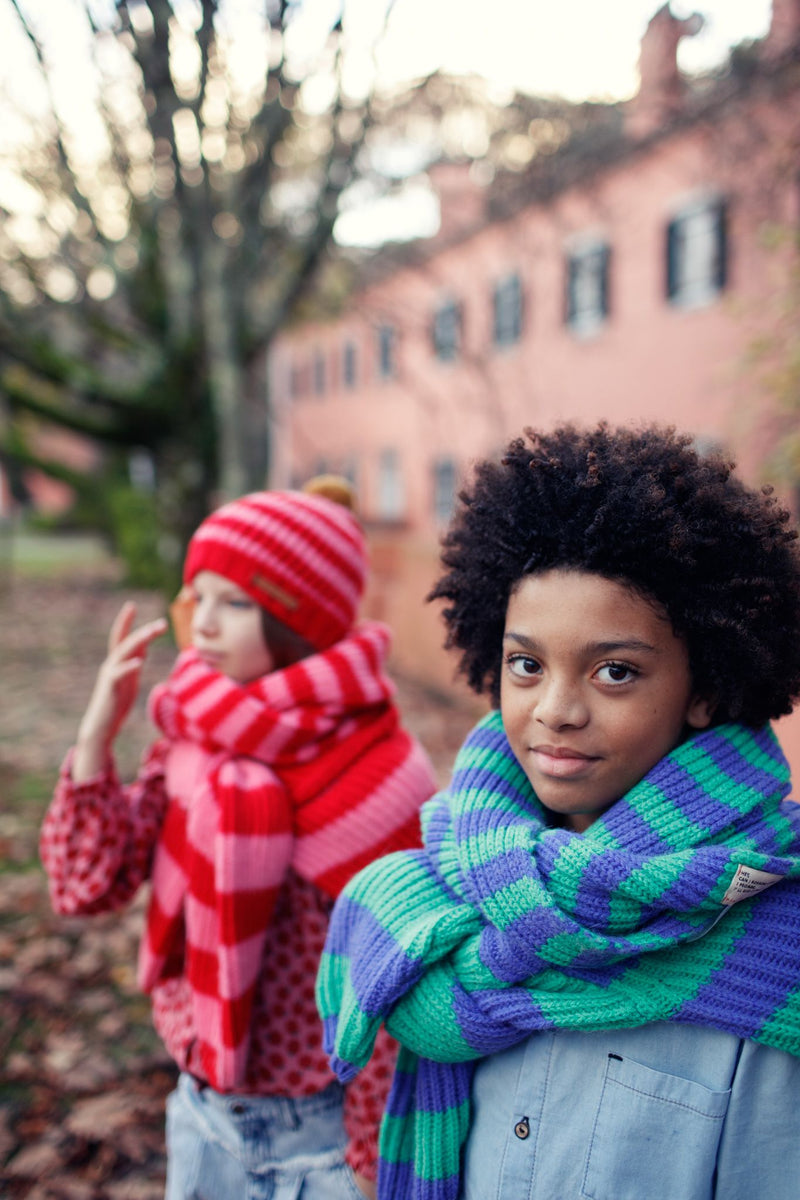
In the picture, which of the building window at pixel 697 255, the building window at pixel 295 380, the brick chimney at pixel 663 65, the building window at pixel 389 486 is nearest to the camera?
the brick chimney at pixel 663 65

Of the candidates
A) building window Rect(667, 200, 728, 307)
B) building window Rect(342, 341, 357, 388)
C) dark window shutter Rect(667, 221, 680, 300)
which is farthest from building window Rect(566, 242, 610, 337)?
building window Rect(342, 341, 357, 388)

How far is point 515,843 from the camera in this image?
1.25 meters

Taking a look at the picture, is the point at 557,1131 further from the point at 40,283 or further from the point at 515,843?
the point at 40,283

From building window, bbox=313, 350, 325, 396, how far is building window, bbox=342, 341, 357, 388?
135 cm

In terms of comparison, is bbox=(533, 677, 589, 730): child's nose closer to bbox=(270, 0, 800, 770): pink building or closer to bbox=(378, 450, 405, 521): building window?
bbox=(270, 0, 800, 770): pink building

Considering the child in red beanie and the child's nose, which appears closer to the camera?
the child's nose

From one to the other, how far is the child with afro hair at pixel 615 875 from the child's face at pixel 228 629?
0.66m

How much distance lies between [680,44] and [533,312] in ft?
35.4

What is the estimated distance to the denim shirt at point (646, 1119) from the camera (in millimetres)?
1150

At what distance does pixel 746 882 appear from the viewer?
A: 113 centimetres

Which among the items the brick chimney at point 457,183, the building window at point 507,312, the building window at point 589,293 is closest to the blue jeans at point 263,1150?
the brick chimney at point 457,183

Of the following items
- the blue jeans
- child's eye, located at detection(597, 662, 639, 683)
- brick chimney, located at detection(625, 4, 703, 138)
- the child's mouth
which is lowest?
the blue jeans

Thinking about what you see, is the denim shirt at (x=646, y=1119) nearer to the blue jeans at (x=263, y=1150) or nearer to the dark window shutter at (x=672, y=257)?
the blue jeans at (x=263, y=1150)

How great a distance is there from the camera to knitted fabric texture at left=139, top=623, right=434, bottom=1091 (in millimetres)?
1719
